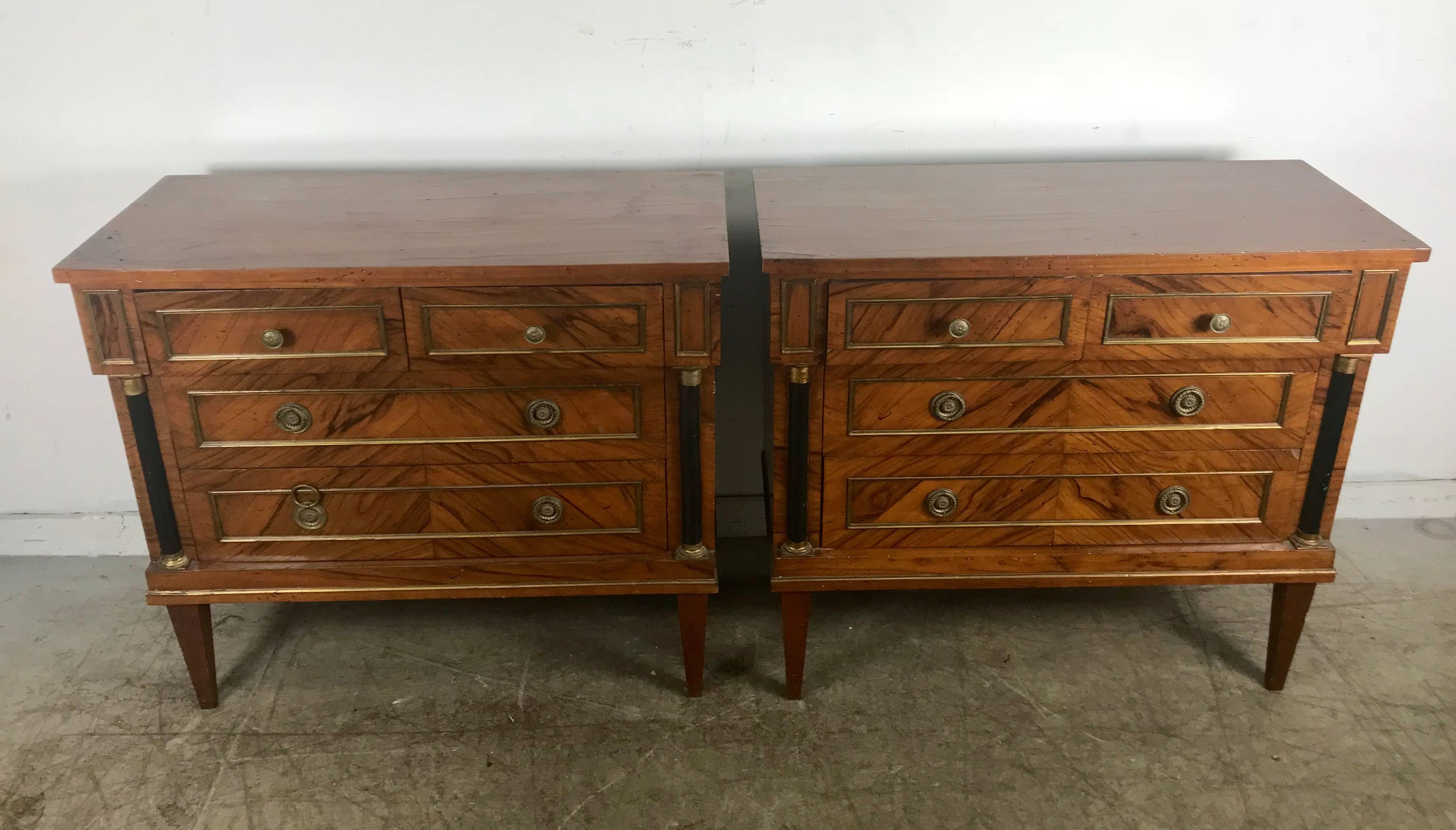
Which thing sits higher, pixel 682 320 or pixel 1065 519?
pixel 682 320

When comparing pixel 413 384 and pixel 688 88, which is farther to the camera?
pixel 688 88

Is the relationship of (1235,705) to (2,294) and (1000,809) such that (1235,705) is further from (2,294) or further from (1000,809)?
(2,294)

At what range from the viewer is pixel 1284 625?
2.36 meters

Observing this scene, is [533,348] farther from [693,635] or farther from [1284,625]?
[1284,625]

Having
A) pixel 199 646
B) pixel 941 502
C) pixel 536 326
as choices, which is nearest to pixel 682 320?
pixel 536 326

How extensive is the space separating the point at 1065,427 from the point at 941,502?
26cm

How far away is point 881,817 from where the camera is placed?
2.11m

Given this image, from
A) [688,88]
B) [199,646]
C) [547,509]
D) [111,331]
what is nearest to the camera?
[111,331]

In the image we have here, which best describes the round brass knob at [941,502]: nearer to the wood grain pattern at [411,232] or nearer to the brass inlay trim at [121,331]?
the wood grain pattern at [411,232]

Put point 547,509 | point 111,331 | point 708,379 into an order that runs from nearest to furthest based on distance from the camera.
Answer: point 111,331 → point 708,379 → point 547,509

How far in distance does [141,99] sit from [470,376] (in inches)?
42.1

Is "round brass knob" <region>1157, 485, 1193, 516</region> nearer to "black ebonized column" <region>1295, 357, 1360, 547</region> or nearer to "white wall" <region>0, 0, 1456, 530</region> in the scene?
"black ebonized column" <region>1295, 357, 1360, 547</region>

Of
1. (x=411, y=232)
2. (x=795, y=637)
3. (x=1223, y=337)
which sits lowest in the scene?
(x=795, y=637)

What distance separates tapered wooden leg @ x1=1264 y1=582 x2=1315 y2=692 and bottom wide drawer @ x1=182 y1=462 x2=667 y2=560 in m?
1.24
